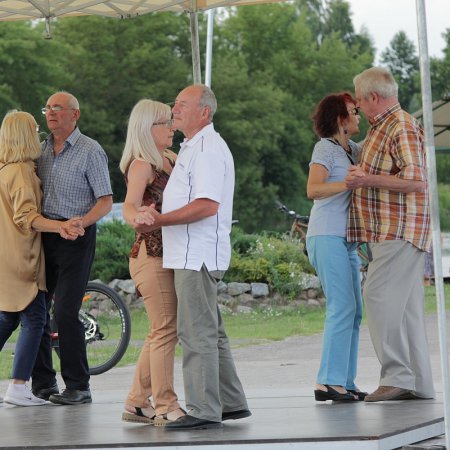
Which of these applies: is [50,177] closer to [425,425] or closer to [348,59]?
[425,425]

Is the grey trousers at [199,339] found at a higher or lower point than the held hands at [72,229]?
lower

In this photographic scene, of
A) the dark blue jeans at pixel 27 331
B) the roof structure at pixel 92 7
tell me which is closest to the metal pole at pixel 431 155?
the dark blue jeans at pixel 27 331

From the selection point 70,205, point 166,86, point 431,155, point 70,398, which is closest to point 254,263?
point 70,398

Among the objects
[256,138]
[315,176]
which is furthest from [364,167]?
[256,138]

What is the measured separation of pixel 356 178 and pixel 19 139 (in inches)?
86.7

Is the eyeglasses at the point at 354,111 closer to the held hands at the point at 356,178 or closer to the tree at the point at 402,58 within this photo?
the held hands at the point at 356,178

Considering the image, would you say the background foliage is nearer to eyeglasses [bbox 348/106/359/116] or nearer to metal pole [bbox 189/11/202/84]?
metal pole [bbox 189/11/202/84]

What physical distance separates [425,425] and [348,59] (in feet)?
228

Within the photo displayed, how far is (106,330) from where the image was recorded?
1059 centimetres

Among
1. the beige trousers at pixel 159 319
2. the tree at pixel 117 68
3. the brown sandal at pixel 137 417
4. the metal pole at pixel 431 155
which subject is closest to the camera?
the metal pole at pixel 431 155

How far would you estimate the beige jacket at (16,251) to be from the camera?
8.21 m

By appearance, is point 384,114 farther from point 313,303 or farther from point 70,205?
point 313,303

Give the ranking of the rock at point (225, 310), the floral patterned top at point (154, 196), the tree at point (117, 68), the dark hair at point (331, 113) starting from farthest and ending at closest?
the tree at point (117, 68) < the rock at point (225, 310) < the dark hair at point (331, 113) < the floral patterned top at point (154, 196)

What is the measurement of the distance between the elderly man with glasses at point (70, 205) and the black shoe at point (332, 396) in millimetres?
1559
